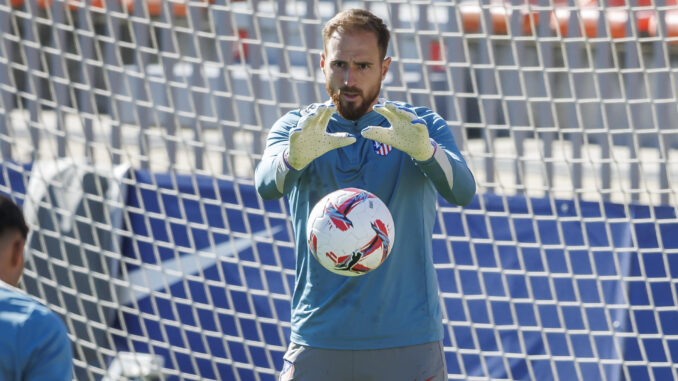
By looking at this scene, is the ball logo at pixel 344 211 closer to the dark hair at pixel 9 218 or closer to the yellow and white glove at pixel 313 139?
the yellow and white glove at pixel 313 139

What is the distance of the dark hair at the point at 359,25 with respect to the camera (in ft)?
8.87

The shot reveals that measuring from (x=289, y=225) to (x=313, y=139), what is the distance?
7.37ft

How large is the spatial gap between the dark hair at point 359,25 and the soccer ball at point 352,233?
0.49 m

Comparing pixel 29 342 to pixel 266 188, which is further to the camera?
pixel 266 188

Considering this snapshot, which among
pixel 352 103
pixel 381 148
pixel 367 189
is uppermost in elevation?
pixel 352 103

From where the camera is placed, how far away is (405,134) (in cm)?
252

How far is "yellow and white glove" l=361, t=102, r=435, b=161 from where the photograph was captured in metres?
2.50

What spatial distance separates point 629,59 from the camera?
486 centimetres

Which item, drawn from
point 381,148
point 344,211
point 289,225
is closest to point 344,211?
point 344,211

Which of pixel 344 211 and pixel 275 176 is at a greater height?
pixel 275 176

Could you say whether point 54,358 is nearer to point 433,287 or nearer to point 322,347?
point 322,347

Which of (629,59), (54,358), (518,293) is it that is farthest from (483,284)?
(54,358)

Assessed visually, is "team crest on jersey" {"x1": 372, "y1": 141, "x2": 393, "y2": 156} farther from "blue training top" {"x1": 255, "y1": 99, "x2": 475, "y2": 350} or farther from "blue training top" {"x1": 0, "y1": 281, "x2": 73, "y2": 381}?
"blue training top" {"x1": 0, "y1": 281, "x2": 73, "y2": 381}

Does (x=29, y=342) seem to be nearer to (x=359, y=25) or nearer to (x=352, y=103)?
(x=352, y=103)
